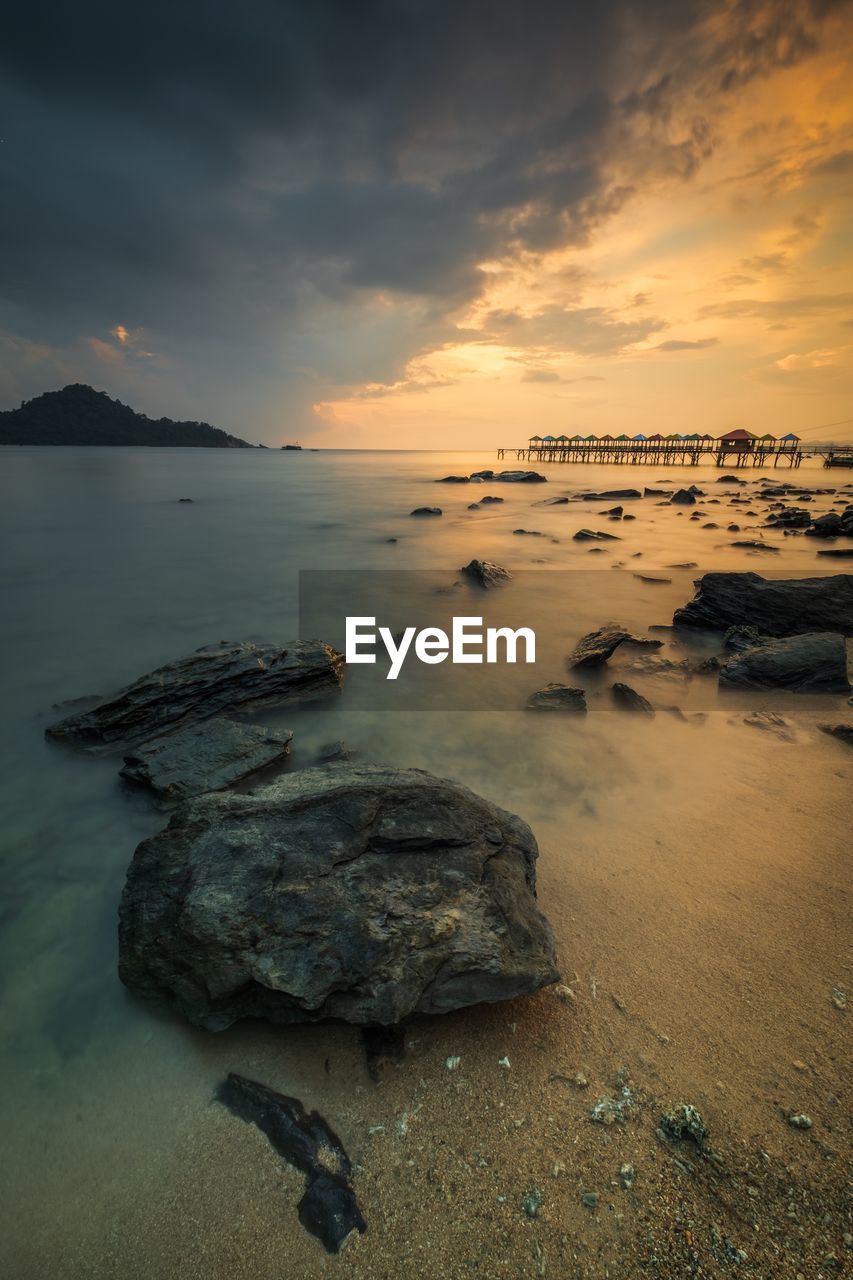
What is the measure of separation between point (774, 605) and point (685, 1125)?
8.62m

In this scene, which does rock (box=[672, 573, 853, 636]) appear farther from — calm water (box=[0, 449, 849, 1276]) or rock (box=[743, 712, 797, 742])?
rock (box=[743, 712, 797, 742])

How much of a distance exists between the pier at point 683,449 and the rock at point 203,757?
8345cm

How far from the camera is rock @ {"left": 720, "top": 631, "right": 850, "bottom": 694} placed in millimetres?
6531

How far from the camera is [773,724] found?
18.9 ft

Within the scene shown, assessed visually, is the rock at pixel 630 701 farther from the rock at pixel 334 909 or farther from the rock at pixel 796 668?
the rock at pixel 334 909

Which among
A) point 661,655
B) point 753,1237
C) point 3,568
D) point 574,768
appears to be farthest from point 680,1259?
point 3,568

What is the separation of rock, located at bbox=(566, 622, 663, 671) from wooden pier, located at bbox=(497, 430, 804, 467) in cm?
7810

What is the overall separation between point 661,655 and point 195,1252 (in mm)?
7788

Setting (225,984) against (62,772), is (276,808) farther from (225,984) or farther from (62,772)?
(62,772)

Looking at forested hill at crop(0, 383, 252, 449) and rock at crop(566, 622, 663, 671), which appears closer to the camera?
rock at crop(566, 622, 663, 671)

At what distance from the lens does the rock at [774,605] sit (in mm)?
8727

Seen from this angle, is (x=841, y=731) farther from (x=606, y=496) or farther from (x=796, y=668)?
(x=606, y=496)

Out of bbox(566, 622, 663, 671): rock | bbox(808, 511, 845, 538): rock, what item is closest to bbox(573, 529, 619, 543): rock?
bbox(808, 511, 845, 538): rock

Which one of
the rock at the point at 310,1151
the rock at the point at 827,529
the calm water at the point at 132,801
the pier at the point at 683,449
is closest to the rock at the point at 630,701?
the calm water at the point at 132,801
